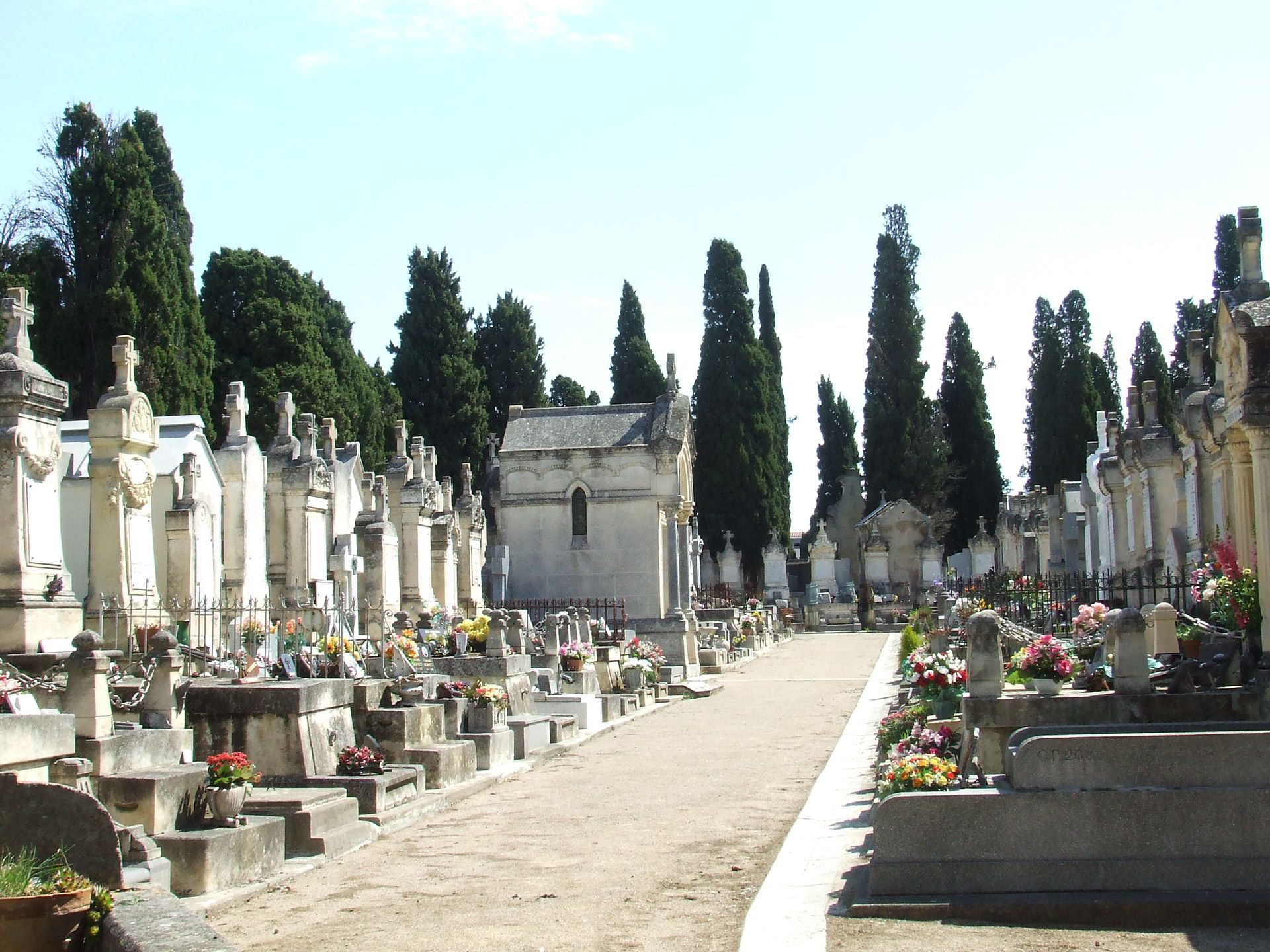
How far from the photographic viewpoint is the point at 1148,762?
6.84 m

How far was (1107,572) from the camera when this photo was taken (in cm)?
2708

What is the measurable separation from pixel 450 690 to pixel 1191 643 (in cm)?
726

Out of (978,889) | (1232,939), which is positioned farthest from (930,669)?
(1232,939)

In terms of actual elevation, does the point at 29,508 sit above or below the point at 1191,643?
above

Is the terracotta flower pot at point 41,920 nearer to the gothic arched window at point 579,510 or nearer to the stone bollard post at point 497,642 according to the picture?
the stone bollard post at point 497,642

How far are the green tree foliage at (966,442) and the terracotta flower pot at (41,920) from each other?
201 feet

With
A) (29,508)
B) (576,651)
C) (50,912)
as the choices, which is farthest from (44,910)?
(576,651)

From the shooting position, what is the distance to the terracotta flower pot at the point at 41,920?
481cm

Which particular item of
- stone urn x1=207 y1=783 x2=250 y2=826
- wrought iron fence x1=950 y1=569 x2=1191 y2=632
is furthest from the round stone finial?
wrought iron fence x1=950 y1=569 x2=1191 y2=632

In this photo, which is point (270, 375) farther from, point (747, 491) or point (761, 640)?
point (747, 491)

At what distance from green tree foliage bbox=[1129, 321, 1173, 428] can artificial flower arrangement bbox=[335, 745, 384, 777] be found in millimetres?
47404

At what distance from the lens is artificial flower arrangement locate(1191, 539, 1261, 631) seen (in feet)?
29.3

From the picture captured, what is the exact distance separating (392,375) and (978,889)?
47.4 m

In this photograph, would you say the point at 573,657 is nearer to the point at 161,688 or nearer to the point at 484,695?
the point at 484,695
